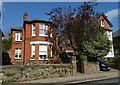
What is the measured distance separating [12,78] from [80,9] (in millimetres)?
11602

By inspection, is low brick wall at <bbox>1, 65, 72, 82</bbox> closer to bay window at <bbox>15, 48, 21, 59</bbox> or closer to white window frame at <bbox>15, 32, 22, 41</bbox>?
bay window at <bbox>15, 48, 21, 59</bbox>

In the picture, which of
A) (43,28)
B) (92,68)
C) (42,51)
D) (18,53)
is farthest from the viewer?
(18,53)

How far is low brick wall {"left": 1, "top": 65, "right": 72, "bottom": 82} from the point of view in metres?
10.9

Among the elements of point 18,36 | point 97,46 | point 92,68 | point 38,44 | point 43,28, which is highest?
point 43,28

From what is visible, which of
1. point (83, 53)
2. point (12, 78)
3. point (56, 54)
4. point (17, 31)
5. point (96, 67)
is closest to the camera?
point (12, 78)

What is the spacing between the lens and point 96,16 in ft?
55.4

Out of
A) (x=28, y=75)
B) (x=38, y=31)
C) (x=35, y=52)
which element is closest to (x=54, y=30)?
(x=38, y=31)

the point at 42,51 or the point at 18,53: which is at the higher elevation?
the point at 42,51

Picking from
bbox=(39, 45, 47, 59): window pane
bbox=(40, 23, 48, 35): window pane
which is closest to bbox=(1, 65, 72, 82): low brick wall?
bbox=(39, 45, 47, 59): window pane

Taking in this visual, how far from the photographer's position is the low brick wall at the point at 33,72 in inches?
428

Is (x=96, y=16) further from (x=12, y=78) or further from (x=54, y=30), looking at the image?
(x=12, y=78)

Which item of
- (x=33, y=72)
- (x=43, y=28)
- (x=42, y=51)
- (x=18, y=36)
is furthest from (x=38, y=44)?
(x=33, y=72)

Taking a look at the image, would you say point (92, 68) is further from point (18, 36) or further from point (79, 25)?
point (18, 36)

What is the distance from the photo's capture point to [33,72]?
11.8 meters
